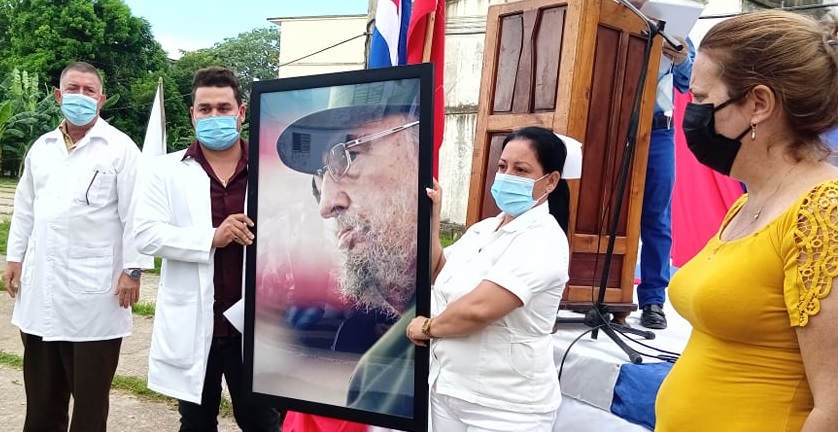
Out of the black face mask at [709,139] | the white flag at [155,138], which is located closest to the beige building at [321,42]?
the white flag at [155,138]

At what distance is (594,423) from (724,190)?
3201 millimetres

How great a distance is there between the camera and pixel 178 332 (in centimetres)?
259

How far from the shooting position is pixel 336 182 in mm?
2326

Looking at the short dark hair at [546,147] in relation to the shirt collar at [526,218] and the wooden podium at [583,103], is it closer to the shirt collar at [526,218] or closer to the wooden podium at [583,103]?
the shirt collar at [526,218]

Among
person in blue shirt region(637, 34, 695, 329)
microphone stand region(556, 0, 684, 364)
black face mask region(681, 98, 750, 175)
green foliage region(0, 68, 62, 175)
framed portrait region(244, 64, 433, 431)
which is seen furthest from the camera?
green foliage region(0, 68, 62, 175)

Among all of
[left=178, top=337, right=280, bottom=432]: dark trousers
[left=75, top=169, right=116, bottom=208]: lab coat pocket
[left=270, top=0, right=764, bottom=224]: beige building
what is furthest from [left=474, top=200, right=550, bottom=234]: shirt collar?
[left=270, top=0, right=764, bottom=224]: beige building

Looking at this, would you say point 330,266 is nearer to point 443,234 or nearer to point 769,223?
point 769,223

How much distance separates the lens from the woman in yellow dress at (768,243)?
1.25m

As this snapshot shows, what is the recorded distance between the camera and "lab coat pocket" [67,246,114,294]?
124 inches

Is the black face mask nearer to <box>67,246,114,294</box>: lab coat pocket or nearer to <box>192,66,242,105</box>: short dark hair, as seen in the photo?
<box>192,66,242,105</box>: short dark hair

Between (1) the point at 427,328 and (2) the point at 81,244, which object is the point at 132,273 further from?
(1) the point at 427,328

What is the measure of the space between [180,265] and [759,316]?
2.08 metres

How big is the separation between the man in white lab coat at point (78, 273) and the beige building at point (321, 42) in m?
23.7

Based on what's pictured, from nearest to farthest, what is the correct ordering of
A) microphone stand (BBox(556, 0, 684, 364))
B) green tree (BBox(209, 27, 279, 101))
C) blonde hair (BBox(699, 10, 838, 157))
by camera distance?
blonde hair (BBox(699, 10, 838, 157)) < microphone stand (BBox(556, 0, 684, 364)) < green tree (BBox(209, 27, 279, 101))
